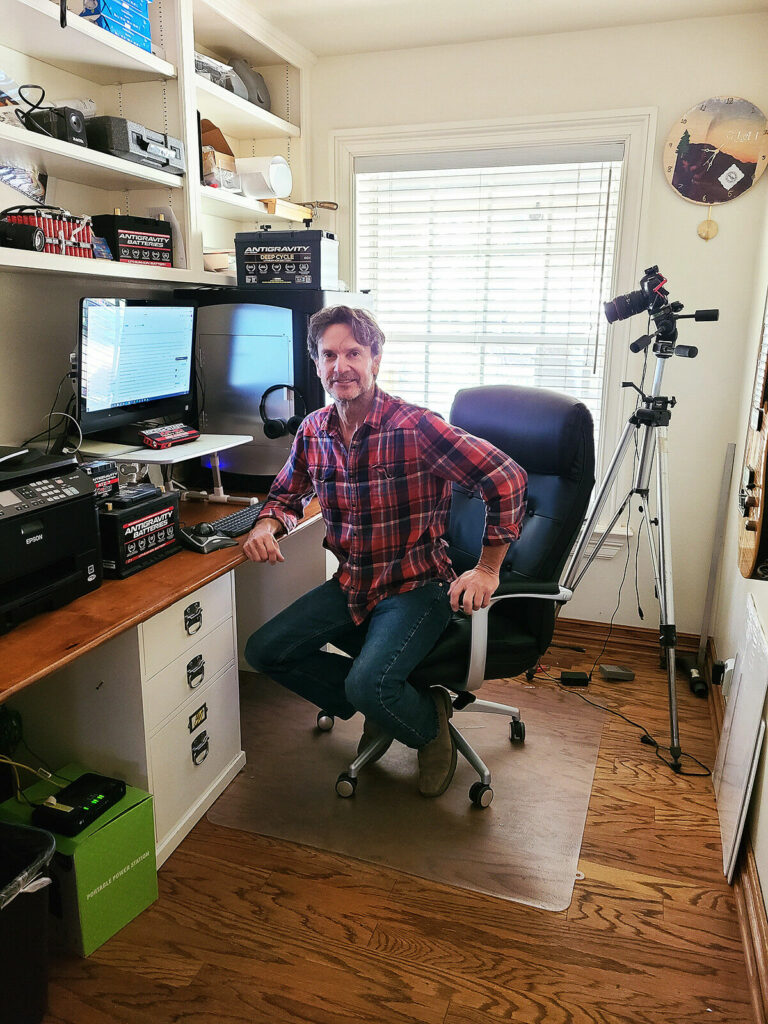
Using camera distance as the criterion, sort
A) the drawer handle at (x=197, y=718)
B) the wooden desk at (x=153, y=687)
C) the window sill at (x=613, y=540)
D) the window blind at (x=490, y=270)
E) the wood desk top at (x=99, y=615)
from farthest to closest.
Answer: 1. the window sill at (x=613, y=540)
2. the window blind at (x=490, y=270)
3. the drawer handle at (x=197, y=718)
4. the wooden desk at (x=153, y=687)
5. the wood desk top at (x=99, y=615)

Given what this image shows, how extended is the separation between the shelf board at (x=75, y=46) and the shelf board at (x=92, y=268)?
54 cm

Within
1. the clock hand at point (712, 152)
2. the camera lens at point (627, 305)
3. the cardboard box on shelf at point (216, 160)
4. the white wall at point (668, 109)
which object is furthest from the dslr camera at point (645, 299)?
the cardboard box on shelf at point (216, 160)

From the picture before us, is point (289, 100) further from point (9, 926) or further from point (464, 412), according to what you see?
point (9, 926)

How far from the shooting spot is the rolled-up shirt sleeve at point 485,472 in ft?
6.15

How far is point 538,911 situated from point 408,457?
113 cm

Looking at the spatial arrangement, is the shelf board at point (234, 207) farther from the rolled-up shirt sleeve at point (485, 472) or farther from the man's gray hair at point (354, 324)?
the rolled-up shirt sleeve at point (485, 472)

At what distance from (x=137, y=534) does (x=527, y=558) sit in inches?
40.1

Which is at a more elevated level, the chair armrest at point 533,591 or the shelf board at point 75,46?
the shelf board at point 75,46

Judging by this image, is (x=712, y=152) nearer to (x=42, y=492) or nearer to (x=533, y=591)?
(x=533, y=591)

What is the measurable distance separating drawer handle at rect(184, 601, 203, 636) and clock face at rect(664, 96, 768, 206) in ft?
7.51

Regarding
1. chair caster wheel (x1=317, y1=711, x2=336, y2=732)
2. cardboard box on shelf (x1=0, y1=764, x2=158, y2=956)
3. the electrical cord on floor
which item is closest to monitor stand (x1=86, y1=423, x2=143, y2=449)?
cardboard box on shelf (x1=0, y1=764, x2=158, y2=956)

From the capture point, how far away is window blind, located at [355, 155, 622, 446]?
9.76 ft

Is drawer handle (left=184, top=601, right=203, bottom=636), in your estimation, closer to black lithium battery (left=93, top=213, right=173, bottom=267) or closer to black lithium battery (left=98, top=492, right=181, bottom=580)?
black lithium battery (left=98, top=492, right=181, bottom=580)

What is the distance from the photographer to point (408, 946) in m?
1.63
